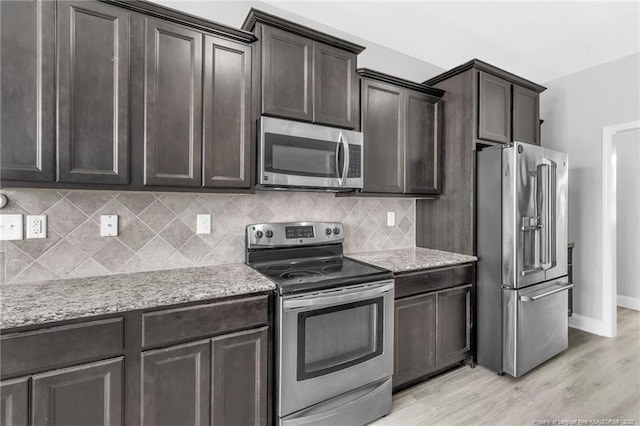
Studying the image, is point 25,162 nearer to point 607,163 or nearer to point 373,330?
point 373,330

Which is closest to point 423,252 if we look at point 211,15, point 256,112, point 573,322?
point 256,112

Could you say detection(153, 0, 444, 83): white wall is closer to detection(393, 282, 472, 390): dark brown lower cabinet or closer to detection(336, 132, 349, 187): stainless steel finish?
detection(336, 132, 349, 187): stainless steel finish

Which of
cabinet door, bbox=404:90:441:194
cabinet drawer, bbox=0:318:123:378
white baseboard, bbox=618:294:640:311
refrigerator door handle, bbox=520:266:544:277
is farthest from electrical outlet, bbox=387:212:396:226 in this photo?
white baseboard, bbox=618:294:640:311

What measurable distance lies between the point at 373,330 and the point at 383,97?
1.77 m

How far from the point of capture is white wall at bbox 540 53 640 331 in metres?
3.12

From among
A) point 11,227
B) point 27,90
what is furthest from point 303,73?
point 11,227

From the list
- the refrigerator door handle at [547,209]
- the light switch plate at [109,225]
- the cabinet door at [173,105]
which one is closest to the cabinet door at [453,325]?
the refrigerator door handle at [547,209]

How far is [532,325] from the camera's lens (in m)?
2.47

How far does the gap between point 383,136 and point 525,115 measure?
4.95 feet

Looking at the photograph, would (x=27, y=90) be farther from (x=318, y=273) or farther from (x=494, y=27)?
(x=494, y=27)

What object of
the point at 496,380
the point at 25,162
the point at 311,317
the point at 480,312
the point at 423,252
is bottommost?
the point at 496,380

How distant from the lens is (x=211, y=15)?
85.7 inches

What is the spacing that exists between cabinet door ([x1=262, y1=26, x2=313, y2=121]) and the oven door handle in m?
1.16

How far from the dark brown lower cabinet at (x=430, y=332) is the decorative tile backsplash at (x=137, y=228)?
37.2 inches
